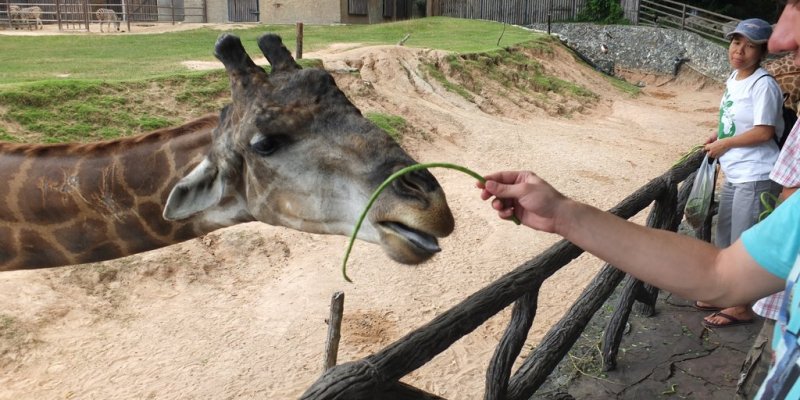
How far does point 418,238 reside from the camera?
280 cm

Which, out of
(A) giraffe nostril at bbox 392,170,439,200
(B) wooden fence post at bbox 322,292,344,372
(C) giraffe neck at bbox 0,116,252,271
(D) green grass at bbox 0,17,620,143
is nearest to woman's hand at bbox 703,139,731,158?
(B) wooden fence post at bbox 322,292,344,372

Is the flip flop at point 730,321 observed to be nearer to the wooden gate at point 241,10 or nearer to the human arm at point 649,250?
the human arm at point 649,250

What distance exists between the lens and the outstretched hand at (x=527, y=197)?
7.20 ft

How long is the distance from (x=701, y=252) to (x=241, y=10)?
35.3 meters

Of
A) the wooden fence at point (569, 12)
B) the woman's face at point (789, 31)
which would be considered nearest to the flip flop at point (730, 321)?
the woman's face at point (789, 31)

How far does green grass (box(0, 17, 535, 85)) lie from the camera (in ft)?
41.6

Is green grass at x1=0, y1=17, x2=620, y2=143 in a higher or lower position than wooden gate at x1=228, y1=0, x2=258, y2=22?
lower

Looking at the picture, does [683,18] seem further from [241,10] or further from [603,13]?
[241,10]

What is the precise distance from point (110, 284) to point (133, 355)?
1.26m

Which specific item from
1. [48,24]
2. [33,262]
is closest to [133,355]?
[33,262]

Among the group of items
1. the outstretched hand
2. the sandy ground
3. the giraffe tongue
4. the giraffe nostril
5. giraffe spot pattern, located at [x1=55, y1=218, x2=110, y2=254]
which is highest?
the outstretched hand

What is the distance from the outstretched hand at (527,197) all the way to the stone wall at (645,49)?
23589 mm

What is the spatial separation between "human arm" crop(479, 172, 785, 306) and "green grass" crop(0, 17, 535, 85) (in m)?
10.0

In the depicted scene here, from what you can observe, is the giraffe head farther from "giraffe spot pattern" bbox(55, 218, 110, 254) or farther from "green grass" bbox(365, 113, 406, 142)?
"green grass" bbox(365, 113, 406, 142)
